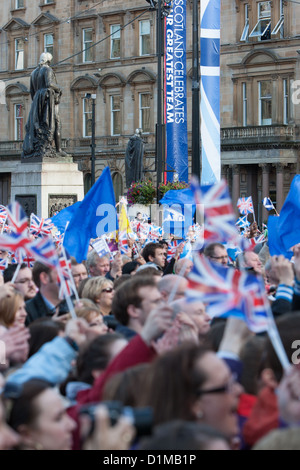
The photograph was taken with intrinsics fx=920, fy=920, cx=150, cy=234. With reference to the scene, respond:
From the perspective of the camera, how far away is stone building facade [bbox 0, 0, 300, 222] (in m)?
41.8

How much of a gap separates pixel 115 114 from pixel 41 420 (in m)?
45.8

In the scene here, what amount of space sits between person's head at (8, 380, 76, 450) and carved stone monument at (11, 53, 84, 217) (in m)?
15.1

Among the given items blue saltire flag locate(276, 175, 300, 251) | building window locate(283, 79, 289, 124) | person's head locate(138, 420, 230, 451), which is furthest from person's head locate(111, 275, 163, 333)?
building window locate(283, 79, 289, 124)

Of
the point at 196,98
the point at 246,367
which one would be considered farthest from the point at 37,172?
the point at 246,367

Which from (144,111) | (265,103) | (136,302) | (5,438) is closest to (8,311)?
(136,302)

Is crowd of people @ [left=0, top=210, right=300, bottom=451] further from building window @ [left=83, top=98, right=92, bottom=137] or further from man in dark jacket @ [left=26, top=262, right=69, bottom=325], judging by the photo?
building window @ [left=83, top=98, right=92, bottom=137]

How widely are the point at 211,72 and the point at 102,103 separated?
30427 millimetres

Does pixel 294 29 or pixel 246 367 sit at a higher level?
pixel 294 29

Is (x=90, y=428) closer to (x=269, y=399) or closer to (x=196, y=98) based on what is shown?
(x=269, y=399)

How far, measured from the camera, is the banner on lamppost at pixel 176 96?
2742cm

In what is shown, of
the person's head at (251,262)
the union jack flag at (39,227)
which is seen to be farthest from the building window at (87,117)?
the person's head at (251,262)

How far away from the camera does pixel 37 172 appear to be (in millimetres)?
18719

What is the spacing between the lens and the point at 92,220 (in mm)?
11047
